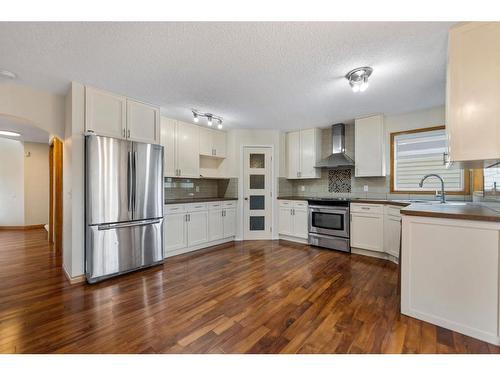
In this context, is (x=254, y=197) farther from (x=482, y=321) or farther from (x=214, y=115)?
(x=482, y=321)

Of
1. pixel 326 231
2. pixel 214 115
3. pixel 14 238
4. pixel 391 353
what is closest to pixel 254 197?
pixel 326 231

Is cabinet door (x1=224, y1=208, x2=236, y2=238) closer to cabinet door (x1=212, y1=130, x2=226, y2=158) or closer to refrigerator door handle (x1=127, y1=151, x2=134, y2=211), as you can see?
Result: cabinet door (x1=212, y1=130, x2=226, y2=158)

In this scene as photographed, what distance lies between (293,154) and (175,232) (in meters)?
2.98

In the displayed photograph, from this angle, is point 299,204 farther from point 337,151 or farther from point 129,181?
point 129,181

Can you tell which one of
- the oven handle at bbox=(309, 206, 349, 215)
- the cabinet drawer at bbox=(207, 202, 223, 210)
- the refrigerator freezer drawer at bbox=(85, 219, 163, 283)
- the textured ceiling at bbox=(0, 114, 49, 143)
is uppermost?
the textured ceiling at bbox=(0, 114, 49, 143)

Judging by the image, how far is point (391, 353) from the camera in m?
1.44

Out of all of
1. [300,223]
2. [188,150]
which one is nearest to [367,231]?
[300,223]

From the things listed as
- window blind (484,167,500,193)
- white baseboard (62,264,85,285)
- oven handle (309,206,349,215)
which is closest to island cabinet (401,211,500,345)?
window blind (484,167,500,193)

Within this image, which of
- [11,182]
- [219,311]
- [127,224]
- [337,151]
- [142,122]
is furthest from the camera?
[11,182]

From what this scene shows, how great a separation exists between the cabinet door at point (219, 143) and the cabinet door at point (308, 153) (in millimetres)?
1726

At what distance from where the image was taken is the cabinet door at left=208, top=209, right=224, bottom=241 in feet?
13.6

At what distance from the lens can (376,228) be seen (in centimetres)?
347

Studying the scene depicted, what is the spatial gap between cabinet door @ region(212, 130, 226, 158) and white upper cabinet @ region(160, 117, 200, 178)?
426 mm
